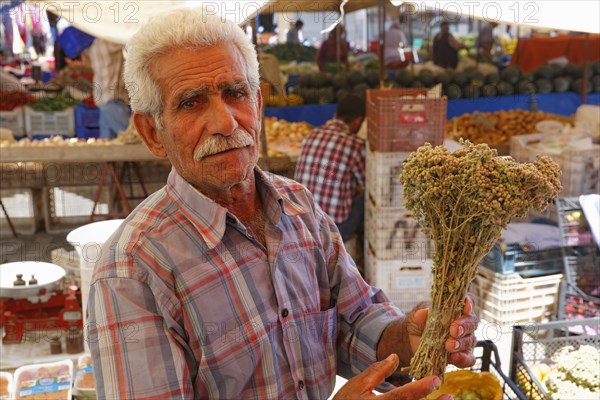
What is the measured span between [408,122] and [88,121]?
4627 millimetres

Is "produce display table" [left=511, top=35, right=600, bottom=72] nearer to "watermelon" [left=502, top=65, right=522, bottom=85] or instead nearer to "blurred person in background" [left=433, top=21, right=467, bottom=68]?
"blurred person in background" [left=433, top=21, right=467, bottom=68]

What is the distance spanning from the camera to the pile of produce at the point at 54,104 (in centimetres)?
725

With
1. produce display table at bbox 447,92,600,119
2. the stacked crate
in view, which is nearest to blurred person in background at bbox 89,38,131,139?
the stacked crate

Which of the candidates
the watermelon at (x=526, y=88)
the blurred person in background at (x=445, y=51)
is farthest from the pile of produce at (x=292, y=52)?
the watermelon at (x=526, y=88)

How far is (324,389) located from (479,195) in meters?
0.61

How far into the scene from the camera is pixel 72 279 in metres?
3.37

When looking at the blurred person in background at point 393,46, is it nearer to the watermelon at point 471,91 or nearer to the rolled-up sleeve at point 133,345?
the watermelon at point 471,91

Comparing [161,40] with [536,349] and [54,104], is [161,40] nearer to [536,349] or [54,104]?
[536,349]

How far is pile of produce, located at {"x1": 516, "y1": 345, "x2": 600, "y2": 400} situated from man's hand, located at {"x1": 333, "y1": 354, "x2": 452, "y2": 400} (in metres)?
1.01

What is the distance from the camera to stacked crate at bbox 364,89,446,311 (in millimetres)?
3396

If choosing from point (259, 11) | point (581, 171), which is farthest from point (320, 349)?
point (581, 171)

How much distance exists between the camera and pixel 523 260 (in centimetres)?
339

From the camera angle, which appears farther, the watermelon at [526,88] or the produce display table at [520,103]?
the watermelon at [526,88]

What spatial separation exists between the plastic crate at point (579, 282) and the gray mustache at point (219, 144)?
267 cm
